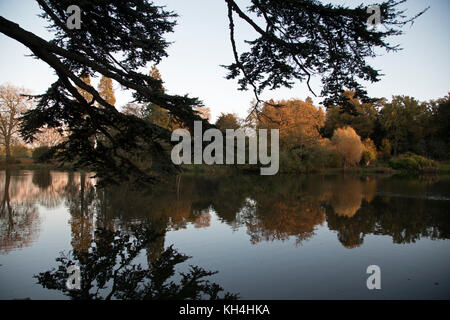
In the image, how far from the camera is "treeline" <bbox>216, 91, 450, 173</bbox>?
91.4 feet

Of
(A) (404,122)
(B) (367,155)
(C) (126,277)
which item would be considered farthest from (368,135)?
(C) (126,277)

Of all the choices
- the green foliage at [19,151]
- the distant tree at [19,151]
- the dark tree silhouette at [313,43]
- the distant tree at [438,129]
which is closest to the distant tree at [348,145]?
the distant tree at [438,129]

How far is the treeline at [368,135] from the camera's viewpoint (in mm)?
27844

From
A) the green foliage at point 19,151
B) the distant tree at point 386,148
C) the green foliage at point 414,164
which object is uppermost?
the distant tree at point 386,148

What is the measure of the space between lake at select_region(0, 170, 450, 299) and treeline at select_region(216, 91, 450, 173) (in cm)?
1640

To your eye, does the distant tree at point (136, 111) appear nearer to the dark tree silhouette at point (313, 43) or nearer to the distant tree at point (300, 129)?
the distant tree at point (300, 129)

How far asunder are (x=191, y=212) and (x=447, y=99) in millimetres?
48924

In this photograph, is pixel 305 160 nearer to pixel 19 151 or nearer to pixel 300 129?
pixel 300 129

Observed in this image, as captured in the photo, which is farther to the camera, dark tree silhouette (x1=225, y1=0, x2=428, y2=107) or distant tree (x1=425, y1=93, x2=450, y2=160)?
distant tree (x1=425, y1=93, x2=450, y2=160)

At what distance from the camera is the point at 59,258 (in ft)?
14.7

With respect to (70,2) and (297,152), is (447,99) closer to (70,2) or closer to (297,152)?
(297,152)

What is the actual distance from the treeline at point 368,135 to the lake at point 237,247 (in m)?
16.4

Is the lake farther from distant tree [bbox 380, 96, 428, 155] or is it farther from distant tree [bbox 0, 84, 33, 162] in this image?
distant tree [bbox 380, 96, 428, 155]

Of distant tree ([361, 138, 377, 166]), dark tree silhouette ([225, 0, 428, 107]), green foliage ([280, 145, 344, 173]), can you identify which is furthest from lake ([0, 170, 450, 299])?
distant tree ([361, 138, 377, 166])
